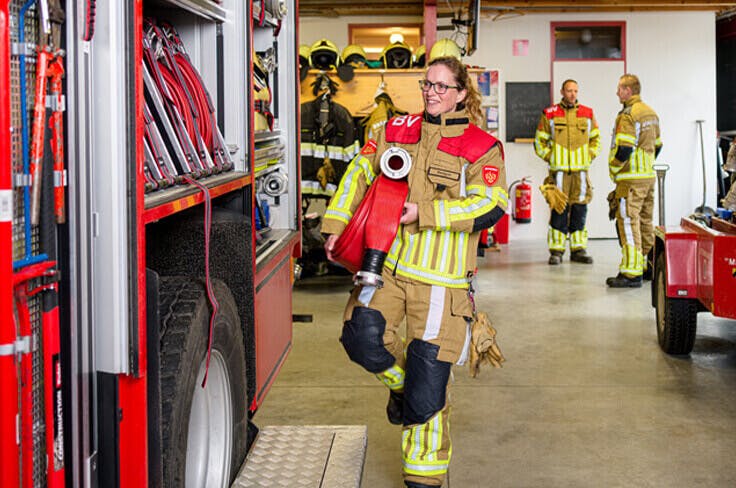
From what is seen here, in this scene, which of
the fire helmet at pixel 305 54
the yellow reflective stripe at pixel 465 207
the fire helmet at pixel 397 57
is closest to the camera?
the yellow reflective stripe at pixel 465 207

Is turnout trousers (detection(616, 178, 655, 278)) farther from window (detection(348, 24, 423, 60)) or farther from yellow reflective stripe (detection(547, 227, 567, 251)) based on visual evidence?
window (detection(348, 24, 423, 60))

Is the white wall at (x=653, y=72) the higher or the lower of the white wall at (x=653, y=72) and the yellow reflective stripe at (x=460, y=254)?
the higher

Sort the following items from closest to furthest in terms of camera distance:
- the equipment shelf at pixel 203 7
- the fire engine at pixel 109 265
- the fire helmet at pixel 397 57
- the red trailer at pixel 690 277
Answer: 1. the fire engine at pixel 109 265
2. the equipment shelf at pixel 203 7
3. the red trailer at pixel 690 277
4. the fire helmet at pixel 397 57

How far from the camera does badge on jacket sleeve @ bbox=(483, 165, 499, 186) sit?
13.2 feet

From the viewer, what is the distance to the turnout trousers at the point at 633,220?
10336 millimetres

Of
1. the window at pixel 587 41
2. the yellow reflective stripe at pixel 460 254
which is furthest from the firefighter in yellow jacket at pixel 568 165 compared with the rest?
the yellow reflective stripe at pixel 460 254

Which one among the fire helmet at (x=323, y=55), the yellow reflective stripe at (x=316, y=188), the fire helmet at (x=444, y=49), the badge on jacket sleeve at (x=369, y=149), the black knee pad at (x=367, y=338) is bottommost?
the black knee pad at (x=367, y=338)

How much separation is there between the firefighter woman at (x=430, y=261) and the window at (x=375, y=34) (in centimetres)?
1130

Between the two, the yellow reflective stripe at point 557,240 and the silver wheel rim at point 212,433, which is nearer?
the silver wheel rim at point 212,433

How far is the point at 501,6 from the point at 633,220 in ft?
15.5

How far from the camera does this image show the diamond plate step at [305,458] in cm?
378

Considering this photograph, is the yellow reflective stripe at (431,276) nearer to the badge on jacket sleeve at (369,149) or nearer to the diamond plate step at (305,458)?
the badge on jacket sleeve at (369,149)

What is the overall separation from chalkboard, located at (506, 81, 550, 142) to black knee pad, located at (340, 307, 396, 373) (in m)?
11.4

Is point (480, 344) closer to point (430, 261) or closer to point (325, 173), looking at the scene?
point (430, 261)
